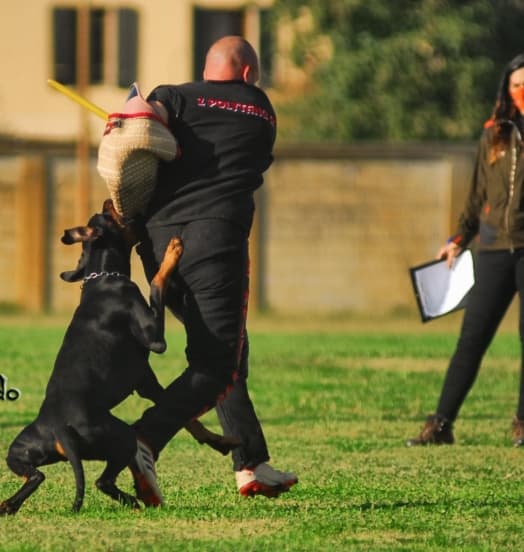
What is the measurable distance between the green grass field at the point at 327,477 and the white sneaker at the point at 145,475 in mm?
61

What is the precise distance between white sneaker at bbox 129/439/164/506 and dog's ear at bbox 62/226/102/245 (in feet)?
2.77

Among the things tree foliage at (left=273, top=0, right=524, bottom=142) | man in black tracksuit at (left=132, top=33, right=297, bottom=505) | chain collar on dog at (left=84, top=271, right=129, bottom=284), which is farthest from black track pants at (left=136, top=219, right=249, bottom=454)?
tree foliage at (left=273, top=0, right=524, bottom=142)

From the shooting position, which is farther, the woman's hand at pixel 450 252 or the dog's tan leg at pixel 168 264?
the woman's hand at pixel 450 252

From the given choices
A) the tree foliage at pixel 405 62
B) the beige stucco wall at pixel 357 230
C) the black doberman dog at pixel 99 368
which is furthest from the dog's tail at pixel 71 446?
the tree foliage at pixel 405 62

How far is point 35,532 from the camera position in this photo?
6.75 meters

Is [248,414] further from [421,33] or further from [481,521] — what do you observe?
[421,33]

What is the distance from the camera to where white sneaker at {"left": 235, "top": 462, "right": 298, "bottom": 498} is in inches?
299

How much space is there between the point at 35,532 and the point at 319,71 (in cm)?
2219

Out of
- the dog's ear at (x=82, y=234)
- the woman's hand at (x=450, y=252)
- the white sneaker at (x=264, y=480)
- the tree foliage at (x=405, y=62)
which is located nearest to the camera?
the dog's ear at (x=82, y=234)

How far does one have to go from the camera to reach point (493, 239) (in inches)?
379

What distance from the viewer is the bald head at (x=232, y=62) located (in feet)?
23.8

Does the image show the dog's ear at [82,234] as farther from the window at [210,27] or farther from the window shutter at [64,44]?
the window at [210,27]

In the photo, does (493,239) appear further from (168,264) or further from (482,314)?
(168,264)

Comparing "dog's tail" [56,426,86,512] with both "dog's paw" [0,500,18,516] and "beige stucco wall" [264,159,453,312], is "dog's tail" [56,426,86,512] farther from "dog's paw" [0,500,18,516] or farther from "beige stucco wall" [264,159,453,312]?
"beige stucco wall" [264,159,453,312]
